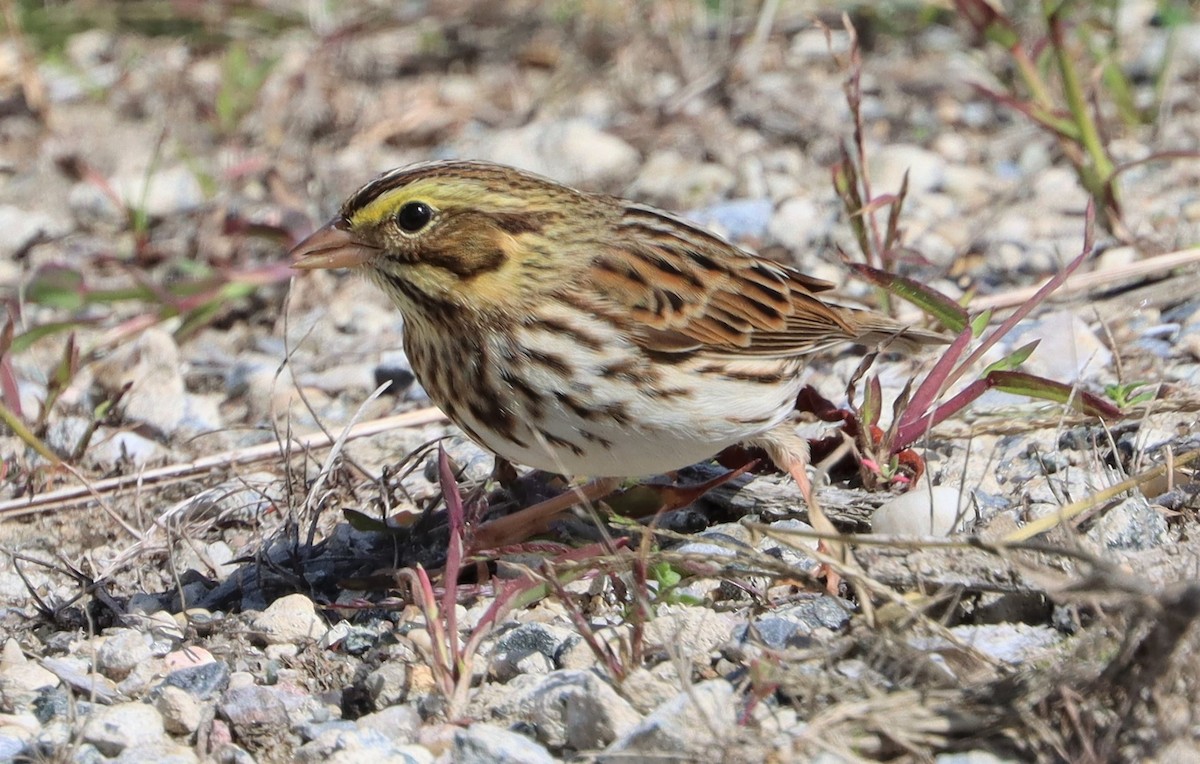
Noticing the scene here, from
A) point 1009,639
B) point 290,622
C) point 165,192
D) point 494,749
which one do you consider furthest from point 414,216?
point 165,192

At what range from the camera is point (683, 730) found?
286 cm

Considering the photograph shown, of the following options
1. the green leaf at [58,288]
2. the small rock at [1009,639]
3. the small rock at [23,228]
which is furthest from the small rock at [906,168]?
the small rock at [23,228]

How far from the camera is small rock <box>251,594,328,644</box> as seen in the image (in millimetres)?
3764

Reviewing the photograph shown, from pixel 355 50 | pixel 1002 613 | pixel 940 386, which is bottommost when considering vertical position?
pixel 1002 613

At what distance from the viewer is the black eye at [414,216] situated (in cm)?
397

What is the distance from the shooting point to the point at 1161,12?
7297mm

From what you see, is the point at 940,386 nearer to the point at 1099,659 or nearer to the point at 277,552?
the point at 1099,659

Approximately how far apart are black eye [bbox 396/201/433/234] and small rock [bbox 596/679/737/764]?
4.99ft

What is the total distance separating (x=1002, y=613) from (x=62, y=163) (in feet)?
17.4

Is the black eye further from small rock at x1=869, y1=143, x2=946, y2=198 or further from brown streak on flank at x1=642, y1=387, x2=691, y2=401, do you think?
small rock at x1=869, y1=143, x2=946, y2=198

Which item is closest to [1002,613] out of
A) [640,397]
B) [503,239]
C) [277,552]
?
[640,397]

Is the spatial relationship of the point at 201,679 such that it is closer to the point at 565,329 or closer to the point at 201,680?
the point at 201,680

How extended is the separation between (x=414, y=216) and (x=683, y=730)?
1656 mm

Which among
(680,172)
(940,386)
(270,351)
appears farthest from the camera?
(680,172)
